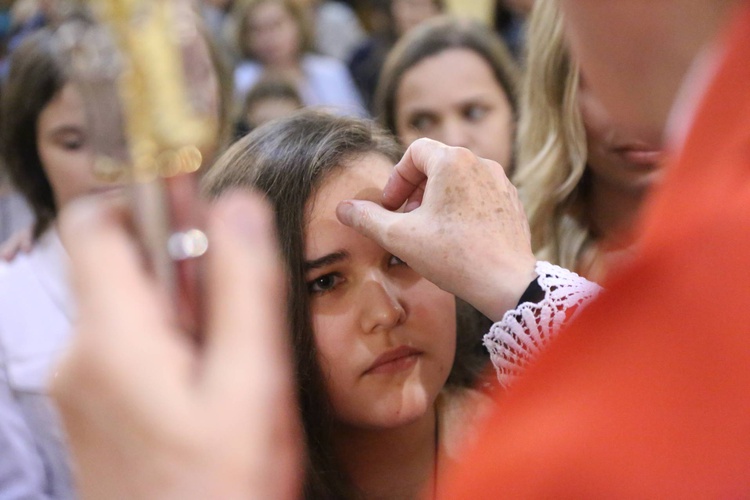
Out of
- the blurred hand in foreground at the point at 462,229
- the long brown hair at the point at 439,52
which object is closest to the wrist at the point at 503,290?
the blurred hand in foreground at the point at 462,229

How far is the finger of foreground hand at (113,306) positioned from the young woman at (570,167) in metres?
1.21

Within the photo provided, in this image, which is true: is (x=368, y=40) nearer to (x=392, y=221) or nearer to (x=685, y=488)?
(x=392, y=221)

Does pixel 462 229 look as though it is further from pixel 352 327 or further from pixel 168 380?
pixel 168 380

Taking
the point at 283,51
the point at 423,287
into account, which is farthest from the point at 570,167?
the point at 283,51

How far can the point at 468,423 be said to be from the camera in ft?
4.43

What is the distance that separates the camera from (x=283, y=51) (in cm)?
375

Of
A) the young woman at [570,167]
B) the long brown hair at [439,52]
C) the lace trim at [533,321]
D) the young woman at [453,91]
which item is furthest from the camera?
the long brown hair at [439,52]

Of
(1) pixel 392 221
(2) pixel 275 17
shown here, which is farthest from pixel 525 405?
(2) pixel 275 17

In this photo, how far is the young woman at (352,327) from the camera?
3.93 feet

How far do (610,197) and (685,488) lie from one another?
135 cm

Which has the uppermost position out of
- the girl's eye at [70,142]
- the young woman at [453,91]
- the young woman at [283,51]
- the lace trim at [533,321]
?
the lace trim at [533,321]

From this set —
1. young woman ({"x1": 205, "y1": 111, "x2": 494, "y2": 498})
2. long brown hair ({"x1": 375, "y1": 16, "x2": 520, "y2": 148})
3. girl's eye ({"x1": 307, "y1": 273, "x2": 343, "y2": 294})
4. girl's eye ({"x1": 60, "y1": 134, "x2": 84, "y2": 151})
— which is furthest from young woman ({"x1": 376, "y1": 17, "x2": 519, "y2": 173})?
girl's eye ({"x1": 307, "y1": 273, "x2": 343, "y2": 294})

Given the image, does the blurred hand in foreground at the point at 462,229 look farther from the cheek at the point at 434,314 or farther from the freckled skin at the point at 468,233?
the cheek at the point at 434,314

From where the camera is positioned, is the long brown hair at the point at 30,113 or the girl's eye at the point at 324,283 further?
the long brown hair at the point at 30,113
